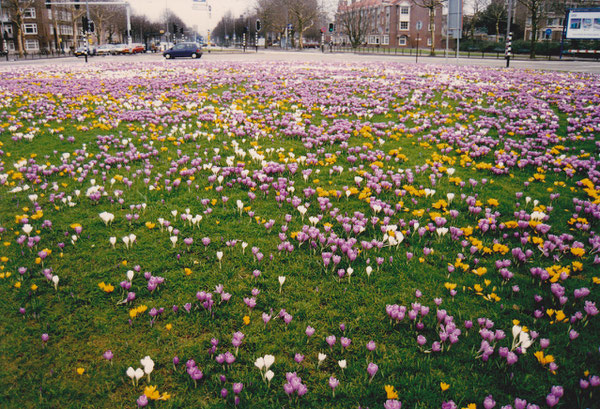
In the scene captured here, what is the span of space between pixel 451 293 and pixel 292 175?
3.51 metres

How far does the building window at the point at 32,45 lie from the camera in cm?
8505

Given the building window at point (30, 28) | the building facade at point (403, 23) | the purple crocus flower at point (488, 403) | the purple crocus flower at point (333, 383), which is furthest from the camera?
the building facade at point (403, 23)

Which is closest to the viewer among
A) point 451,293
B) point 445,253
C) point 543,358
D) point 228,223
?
point 543,358

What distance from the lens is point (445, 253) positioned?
4.36m

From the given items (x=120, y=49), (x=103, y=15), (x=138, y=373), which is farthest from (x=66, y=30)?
(x=138, y=373)

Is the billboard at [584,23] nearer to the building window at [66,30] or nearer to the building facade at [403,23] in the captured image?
Result: the building facade at [403,23]

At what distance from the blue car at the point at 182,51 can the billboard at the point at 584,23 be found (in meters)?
38.4

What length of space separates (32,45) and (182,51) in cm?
6569

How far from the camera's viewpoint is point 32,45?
3376 inches

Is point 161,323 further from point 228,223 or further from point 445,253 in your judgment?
point 445,253

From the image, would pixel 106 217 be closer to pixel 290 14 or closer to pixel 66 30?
pixel 290 14

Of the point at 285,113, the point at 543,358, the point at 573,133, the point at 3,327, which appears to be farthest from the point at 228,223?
the point at 573,133

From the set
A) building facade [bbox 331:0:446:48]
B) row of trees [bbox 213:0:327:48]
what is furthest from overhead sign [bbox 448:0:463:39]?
building facade [bbox 331:0:446:48]

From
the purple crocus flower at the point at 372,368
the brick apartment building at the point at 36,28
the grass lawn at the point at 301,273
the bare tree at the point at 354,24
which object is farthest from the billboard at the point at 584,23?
the brick apartment building at the point at 36,28
